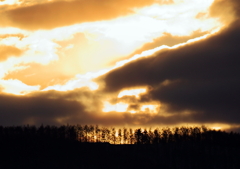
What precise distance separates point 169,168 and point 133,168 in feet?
78.8

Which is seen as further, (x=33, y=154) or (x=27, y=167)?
(x=33, y=154)

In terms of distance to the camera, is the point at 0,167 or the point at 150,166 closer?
the point at 0,167

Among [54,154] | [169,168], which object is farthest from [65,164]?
[169,168]

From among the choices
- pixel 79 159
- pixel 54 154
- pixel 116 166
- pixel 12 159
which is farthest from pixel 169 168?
pixel 12 159

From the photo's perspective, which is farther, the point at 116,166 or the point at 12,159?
the point at 12,159

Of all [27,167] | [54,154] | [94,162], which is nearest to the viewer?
[27,167]

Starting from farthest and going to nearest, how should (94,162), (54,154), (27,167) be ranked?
(54,154), (94,162), (27,167)

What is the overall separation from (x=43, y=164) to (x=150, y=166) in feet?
168

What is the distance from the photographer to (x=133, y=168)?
17912cm

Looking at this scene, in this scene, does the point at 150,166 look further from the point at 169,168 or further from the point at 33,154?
the point at 33,154

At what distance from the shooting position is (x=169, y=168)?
19375cm

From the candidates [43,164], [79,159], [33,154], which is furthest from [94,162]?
[33,154]

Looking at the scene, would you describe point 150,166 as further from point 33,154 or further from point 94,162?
point 33,154

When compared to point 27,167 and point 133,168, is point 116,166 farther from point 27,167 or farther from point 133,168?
point 27,167
